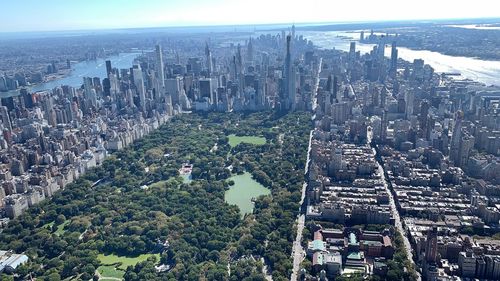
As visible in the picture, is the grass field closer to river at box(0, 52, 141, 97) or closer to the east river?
the east river

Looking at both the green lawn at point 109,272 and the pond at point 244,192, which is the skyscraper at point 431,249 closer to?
the pond at point 244,192

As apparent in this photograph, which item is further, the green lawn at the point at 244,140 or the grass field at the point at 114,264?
the green lawn at the point at 244,140

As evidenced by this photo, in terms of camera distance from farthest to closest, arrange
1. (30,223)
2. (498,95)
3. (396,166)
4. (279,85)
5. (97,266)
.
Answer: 1. (279,85)
2. (498,95)
3. (396,166)
4. (30,223)
5. (97,266)

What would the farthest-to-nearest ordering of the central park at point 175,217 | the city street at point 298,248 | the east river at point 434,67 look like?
the east river at point 434,67, the central park at point 175,217, the city street at point 298,248

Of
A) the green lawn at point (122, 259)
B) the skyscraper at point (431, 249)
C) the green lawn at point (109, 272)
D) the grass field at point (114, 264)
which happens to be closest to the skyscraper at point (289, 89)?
the green lawn at point (122, 259)

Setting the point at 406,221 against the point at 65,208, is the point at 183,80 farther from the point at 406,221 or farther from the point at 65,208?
the point at 406,221

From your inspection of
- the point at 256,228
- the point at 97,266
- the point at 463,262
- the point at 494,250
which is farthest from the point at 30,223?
the point at 494,250

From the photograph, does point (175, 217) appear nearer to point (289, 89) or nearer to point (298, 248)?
point (298, 248)
